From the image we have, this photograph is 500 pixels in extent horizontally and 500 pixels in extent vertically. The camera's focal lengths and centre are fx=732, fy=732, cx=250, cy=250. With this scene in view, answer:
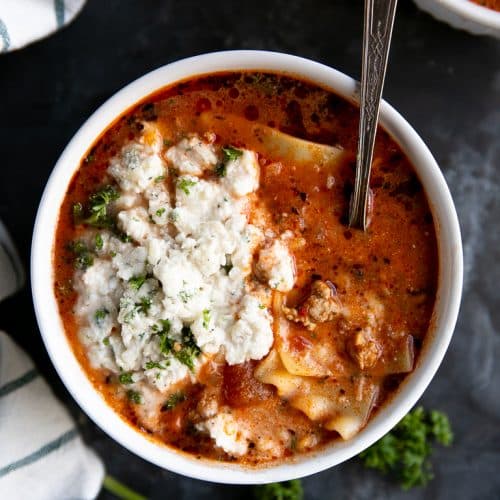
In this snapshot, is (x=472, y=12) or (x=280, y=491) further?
(x=280, y=491)

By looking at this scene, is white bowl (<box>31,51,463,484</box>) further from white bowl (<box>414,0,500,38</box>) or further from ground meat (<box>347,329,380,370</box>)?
white bowl (<box>414,0,500,38</box>)

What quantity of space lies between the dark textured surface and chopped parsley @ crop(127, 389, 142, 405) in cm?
85

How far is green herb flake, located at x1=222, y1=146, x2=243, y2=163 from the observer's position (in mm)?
2783

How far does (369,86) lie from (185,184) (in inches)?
29.9

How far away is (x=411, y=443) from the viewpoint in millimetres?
3613

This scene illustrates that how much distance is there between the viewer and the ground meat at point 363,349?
2.82 m

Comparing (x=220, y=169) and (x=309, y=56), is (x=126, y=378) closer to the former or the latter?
(x=220, y=169)

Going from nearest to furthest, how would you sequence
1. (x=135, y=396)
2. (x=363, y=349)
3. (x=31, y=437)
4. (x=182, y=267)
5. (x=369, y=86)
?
(x=369, y=86)
(x=182, y=267)
(x=363, y=349)
(x=135, y=396)
(x=31, y=437)

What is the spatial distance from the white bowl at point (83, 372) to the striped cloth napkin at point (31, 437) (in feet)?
2.04

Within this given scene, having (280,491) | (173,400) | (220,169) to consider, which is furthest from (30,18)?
(280,491)

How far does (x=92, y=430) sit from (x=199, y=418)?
1041 mm

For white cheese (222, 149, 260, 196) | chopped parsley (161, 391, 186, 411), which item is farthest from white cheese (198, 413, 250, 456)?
white cheese (222, 149, 260, 196)

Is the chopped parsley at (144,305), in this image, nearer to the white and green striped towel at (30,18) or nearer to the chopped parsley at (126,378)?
the chopped parsley at (126,378)

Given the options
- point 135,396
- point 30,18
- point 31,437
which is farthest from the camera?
point 31,437
